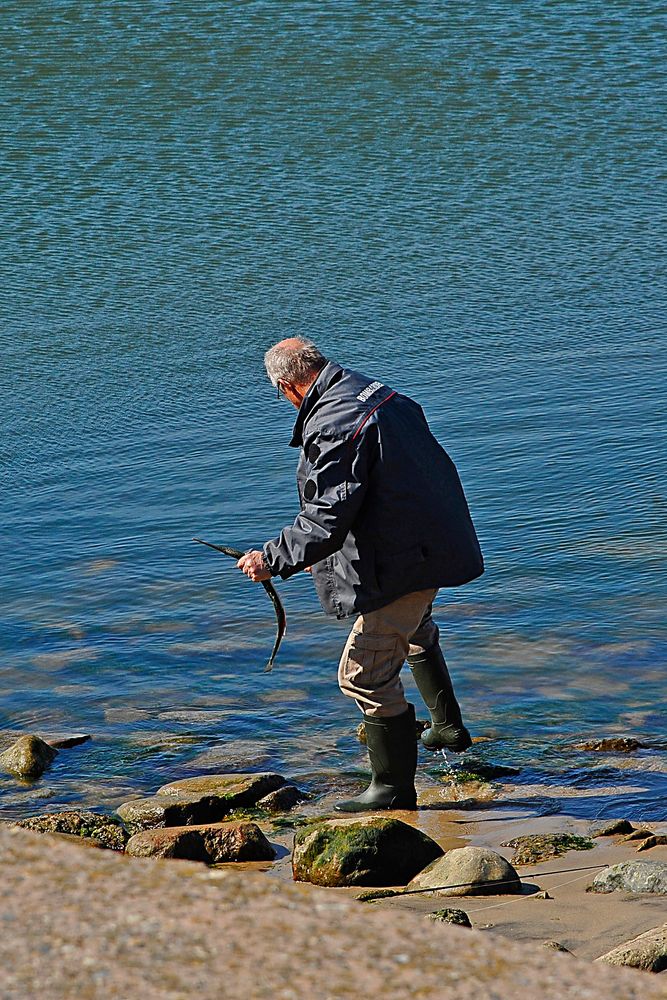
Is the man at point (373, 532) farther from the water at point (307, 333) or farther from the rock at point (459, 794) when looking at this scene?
the water at point (307, 333)

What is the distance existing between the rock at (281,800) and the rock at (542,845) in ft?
2.84

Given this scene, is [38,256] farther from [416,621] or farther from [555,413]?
[416,621]

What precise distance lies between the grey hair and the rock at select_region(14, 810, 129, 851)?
5.23ft

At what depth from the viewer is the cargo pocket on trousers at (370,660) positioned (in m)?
5.12

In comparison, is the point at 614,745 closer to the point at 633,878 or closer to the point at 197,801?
the point at 633,878

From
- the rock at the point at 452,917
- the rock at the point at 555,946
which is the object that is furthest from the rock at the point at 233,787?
the rock at the point at 555,946

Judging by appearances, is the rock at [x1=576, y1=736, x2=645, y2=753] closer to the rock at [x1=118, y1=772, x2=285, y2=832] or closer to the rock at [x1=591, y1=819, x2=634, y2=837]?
the rock at [x1=591, y1=819, x2=634, y2=837]

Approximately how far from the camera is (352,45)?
17.1 m

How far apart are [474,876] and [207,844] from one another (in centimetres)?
96

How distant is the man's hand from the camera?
5020 mm

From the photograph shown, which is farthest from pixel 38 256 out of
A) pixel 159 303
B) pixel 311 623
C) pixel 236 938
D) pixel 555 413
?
pixel 236 938

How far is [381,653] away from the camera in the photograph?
5148 millimetres

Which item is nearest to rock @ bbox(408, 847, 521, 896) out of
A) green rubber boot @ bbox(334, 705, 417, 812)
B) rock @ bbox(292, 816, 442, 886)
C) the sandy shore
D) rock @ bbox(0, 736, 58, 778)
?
the sandy shore

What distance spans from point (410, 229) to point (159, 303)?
8.18 feet
